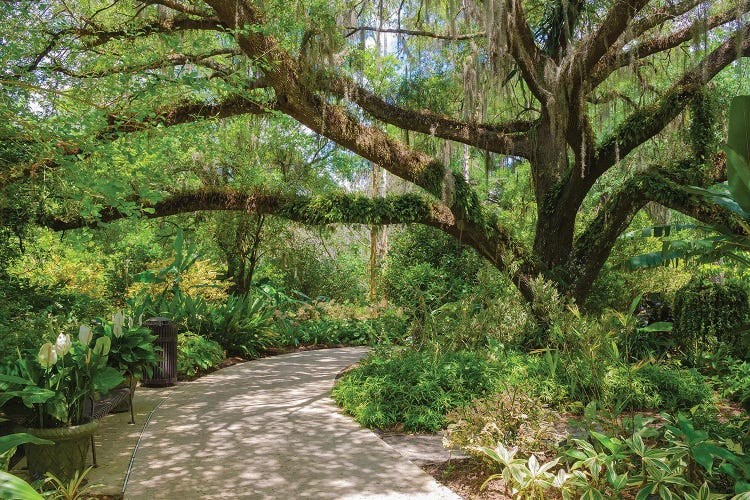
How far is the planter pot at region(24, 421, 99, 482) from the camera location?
364 cm

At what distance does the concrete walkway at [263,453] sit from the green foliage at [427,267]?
6.05m

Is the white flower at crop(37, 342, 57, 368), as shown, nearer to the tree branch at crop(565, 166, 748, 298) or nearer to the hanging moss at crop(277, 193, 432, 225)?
the hanging moss at crop(277, 193, 432, 225)

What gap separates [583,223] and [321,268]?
6.95 metres

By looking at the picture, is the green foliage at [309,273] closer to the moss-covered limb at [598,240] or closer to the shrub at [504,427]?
the moss-covered limb at [598,240]

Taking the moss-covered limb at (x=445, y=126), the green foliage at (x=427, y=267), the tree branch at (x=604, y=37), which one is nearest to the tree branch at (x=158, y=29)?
the moss-covered limb at (x=445, y=126)

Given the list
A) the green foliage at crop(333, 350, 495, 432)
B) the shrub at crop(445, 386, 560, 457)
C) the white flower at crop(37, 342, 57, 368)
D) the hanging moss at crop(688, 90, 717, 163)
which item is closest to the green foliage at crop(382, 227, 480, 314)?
the hanging moss at crop(688, 90, 717, 163)

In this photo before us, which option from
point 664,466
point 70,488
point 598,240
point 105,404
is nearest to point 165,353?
point 105,404

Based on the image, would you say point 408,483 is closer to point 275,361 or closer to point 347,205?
point 347,205

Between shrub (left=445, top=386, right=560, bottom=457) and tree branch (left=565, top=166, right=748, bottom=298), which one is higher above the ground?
tree branch (left=565, top=166, right=748, bottom=298)

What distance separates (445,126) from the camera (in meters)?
9.22

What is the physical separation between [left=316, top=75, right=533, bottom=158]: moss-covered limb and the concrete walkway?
4.70m

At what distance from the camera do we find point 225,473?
407 cm

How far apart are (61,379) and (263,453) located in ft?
5.45

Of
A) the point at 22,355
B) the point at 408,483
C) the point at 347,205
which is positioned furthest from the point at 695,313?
the point at 22,355
